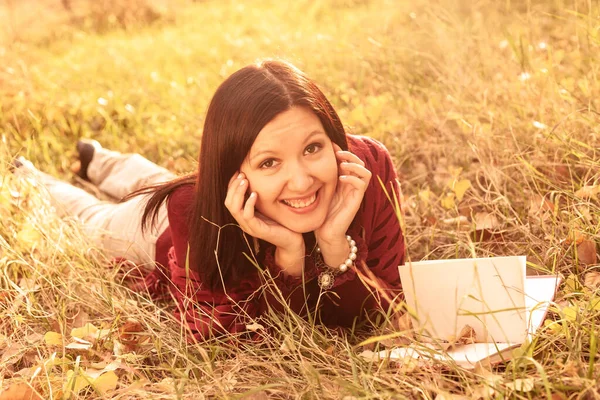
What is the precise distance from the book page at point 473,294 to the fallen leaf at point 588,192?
2.19 ft

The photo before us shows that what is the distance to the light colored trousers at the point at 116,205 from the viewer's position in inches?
126

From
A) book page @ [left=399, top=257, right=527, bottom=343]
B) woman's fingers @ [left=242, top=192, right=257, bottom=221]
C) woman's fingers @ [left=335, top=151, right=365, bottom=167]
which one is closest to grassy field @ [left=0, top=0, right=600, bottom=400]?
book page @ [left=399, top=257, right=527, bottom=343]

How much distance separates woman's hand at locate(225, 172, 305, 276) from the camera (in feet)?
7.30

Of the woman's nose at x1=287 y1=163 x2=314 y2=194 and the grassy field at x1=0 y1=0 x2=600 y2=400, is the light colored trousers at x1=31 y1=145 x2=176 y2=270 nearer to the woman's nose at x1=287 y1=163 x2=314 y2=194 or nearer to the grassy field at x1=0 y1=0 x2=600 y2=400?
the grassy field at x1=0 y1=0 x2=600 y2=400

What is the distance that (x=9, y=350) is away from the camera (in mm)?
2455

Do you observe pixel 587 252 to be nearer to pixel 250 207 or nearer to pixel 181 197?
pixel 250 207

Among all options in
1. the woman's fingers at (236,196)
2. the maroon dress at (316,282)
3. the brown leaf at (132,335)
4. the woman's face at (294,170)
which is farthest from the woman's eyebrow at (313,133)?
the brown leaf at (132,335)

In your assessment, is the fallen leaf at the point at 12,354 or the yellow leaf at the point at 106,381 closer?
the yellow leaf at the point at 106,381

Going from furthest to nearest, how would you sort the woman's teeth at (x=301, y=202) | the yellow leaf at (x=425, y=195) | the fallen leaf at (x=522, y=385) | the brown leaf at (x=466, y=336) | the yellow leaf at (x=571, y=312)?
1. the yellow leaf at (x=425, y=195)
2. the woman's teeth at (x=301, y=202)
3. the brown leaf at (x=466, y=336)
4. the yellow leaf at (x=571, y=312)
5. the fallen leaf at (x=522, y=385)

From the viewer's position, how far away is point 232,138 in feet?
7.22

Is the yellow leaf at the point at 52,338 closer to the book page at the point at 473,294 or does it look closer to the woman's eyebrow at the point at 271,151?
the woman's eyebrow at the point at 271,151

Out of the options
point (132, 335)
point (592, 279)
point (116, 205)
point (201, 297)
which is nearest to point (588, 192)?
point (592, 279)

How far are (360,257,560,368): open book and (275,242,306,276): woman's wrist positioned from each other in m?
0.40

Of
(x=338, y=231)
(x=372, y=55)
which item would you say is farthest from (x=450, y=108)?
(x=338, y=231)
